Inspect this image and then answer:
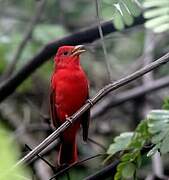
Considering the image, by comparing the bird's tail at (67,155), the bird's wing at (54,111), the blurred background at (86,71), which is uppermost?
the blurred background at (86,71)

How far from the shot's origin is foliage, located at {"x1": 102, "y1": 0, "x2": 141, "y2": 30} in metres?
2.18

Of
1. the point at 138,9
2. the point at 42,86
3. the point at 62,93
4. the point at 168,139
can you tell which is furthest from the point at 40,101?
the point at 168,139

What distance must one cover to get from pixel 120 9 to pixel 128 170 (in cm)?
65

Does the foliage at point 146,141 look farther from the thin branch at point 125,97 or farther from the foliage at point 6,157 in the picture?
the thin branch at point 125,97

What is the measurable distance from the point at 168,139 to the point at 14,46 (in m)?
3.14

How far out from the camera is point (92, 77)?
18.0 ft

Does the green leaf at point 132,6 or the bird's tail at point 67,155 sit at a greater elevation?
the green leaf at point 132,6

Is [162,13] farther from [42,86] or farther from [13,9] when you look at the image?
[13,9]

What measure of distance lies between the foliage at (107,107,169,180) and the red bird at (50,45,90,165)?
3.11 feet

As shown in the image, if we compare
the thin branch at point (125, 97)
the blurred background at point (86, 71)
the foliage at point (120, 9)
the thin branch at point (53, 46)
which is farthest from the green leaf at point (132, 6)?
the thin branch at point (125, 97)

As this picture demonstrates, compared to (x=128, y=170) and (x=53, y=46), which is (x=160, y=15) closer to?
(x=128, y=170)

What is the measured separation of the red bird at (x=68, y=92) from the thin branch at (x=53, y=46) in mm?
68

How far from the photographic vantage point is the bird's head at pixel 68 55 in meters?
3.34

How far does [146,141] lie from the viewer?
2287 mm
